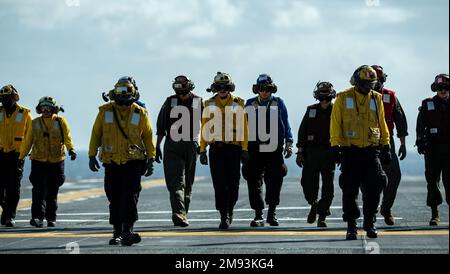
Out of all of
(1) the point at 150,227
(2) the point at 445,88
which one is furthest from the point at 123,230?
(2) the point at 445,88

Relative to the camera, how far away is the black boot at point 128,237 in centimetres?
1341

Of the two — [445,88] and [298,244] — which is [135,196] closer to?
[298,244]

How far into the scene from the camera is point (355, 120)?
1378 cm

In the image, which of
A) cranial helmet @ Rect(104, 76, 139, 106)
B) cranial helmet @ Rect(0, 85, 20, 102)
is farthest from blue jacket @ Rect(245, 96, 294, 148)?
cranial helmet @ Rect(0, 85, 20, 102)

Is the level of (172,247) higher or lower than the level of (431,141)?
lower

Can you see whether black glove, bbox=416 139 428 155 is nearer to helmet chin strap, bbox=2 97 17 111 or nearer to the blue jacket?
the blue jacket

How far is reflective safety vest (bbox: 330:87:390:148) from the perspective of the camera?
13.8 metres

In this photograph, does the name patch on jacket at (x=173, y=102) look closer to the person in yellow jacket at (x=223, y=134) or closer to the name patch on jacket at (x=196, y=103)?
the name patch on jacket at (x=196, y=103)

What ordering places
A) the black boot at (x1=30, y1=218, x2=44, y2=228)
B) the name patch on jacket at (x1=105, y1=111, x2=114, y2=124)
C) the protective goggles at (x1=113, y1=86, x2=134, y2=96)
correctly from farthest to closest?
the black boot at (x1=30, y1=218, x2=44, y2=228) → the name patch on jacket at (x1=105, y1=111, x2=114, y2=124) → the protective goggles at (x1=113, y1=86, x2=134, y2=96)

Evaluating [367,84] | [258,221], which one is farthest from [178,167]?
[367,84]
